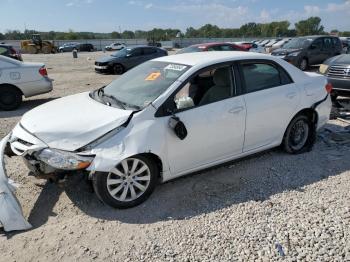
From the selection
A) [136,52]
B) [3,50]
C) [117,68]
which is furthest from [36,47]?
[117,68]

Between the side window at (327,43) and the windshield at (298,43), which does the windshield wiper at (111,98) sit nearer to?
the windshield at (298,43)

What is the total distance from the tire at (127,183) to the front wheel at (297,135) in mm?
2259

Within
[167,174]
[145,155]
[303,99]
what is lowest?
[167,174]

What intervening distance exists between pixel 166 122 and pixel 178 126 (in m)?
0.14

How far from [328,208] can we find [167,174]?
1.78 meters

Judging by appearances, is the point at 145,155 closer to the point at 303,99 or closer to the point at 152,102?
the point at 152,102

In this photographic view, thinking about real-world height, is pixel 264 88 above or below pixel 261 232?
above

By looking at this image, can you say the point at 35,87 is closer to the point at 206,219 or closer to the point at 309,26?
the point at 206,219

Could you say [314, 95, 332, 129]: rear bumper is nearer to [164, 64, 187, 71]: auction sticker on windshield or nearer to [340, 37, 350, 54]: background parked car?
[164, 64, 187, 71]: auction sticker on windshield

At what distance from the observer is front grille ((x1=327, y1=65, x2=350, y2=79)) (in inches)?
307

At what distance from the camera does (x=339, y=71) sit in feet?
26.2

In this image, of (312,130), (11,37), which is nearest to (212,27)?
(11,37)

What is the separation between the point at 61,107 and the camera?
14.1 feet

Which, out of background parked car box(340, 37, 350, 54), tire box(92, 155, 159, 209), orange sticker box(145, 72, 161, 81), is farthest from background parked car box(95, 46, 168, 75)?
tire box(92, 155, 159, 209)
